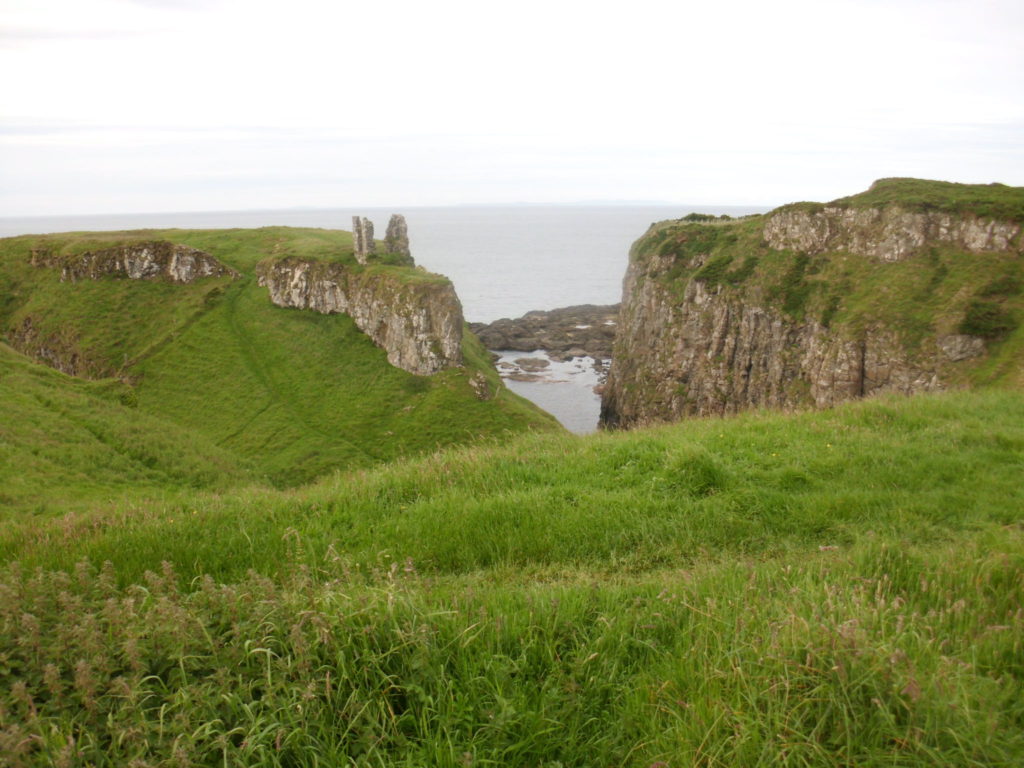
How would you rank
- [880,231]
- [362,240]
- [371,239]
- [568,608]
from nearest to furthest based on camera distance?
1. [568,608]
2. [880,231]
3. [362,240]
4. [371,239]

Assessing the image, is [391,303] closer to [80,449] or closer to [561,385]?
[561,385]

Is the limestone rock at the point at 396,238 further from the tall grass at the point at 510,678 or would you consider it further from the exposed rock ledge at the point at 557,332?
the tall grass at the point at 510,678

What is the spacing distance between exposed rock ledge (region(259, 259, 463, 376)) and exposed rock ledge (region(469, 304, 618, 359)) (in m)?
42.9

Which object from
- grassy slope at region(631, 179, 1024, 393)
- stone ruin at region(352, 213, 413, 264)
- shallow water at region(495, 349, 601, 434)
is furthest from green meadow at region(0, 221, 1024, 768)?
stone ruin at region(352, 213, 413, 264)

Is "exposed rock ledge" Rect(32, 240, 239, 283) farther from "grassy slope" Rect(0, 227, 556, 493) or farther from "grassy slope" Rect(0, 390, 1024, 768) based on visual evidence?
"grassy slope" Rect(0, 390, 1024, 768)

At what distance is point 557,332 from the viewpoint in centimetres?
12044

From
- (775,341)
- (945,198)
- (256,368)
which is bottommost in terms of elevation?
(256,368)

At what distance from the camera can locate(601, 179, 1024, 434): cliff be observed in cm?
4562

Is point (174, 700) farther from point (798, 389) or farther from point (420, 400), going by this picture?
point (420, 400)

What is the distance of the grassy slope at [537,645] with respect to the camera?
3.68 meters

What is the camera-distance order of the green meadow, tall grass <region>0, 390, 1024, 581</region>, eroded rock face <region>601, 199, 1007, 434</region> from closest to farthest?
the green meadow, tall grass <region>0, 390, 1024, 581</region>, eroded rock face <region>601, 199, 1007, 434</region>

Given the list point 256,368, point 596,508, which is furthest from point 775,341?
point 596,508

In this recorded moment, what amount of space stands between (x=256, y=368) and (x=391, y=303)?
16505mm

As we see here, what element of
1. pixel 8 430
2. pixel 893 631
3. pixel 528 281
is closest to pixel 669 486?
pixel 893 631
